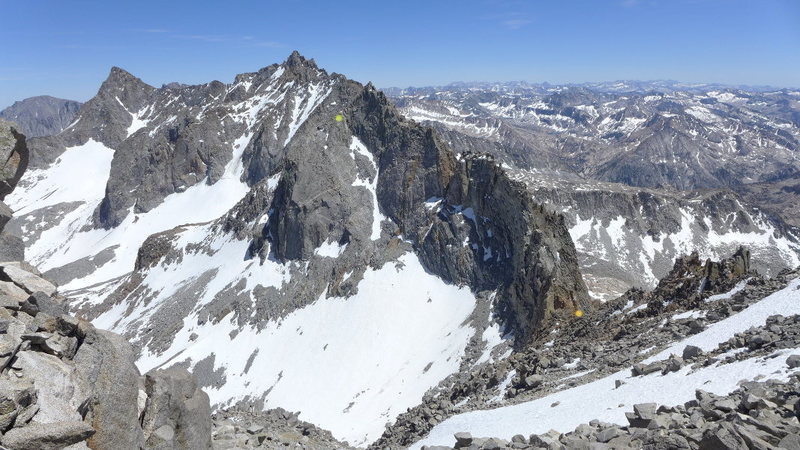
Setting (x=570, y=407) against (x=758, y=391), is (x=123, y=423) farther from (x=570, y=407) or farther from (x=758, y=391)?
(x=758, y=391)

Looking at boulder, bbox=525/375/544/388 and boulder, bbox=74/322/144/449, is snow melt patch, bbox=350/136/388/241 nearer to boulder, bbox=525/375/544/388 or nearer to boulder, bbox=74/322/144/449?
boulder, bbox=525/375/544/388

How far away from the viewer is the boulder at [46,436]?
10532 millimetres

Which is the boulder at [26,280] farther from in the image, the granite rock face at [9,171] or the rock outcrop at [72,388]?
the granite rock face at [9,171]

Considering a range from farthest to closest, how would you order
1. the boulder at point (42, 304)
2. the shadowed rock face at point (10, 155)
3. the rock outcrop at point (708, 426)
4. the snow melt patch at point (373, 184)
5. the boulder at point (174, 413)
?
the snow melt patch at point (373, 184) < the shadowed rock face at point (10, 155) < the boulder at point (174, 413) < the boulder at point (42, 304) < the rock outcrop at point (708, 426)

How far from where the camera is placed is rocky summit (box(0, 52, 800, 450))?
14383 millimetres

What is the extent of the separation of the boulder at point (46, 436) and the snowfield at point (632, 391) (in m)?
15.9

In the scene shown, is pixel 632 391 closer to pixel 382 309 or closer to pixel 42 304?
pixel 42 304

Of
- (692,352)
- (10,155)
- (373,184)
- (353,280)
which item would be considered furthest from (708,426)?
(373,184)

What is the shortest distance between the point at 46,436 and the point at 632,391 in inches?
774

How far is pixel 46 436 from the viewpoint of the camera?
11133 mm

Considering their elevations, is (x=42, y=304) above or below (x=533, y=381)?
above

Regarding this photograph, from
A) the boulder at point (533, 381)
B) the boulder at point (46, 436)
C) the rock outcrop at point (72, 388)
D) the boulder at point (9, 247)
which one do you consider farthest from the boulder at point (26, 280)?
the boulder at point (533, 381)

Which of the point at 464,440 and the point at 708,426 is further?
the point at 464,440

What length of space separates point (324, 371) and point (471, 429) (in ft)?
180
